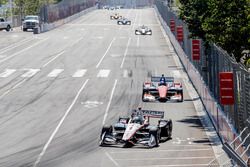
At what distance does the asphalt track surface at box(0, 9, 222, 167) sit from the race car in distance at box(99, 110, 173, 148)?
1.12 feet

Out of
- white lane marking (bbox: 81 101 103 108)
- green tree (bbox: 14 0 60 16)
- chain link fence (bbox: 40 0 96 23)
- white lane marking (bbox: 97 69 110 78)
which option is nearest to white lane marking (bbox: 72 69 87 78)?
white lane marking (bbox: 97 69 110 78)

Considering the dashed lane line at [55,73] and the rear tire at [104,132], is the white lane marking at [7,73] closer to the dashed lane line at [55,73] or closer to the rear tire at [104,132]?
the dashed lane line at [55,73]

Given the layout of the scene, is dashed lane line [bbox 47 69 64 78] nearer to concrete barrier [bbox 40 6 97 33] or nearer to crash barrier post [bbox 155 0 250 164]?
crash barrier post [bbox 155 0 250 164]

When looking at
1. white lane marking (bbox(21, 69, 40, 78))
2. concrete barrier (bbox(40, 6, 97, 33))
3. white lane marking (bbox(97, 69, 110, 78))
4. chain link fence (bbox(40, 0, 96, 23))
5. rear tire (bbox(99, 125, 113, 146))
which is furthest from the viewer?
chain link fence (bbox(40, 0, 96, 23))

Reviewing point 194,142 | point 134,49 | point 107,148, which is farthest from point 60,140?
point 134,49

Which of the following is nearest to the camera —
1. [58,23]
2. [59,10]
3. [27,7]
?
[58,23]

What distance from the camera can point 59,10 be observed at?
119312 mm

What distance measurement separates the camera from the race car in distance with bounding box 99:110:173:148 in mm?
26906

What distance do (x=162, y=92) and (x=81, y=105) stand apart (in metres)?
4.55

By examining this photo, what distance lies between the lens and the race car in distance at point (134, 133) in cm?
2691

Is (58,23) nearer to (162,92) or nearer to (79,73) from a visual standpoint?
(79,73)

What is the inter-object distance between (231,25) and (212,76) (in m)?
4.86

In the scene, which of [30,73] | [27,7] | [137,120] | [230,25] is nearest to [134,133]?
[137,120]

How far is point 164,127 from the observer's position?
28250 mm
